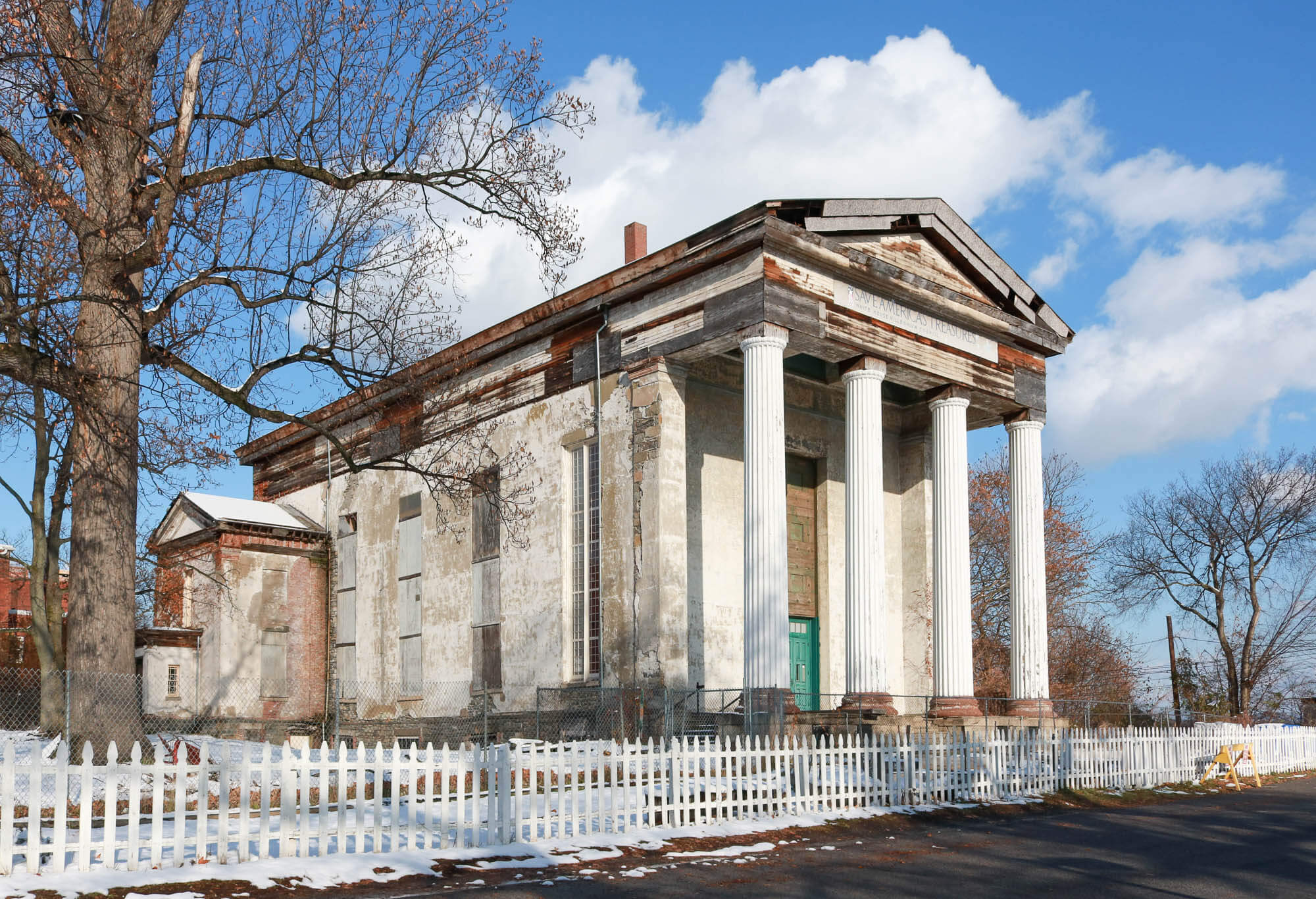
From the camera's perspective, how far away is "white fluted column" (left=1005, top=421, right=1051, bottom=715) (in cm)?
2417

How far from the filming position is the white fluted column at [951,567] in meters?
22.3

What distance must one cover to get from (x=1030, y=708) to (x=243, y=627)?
20149mm

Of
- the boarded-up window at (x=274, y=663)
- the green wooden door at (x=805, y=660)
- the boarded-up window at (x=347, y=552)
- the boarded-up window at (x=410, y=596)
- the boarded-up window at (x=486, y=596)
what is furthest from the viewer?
the boarded-up window at (x=347, y=552)

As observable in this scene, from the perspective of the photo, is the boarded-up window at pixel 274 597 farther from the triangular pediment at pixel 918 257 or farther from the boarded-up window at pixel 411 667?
the triangular pediment at pixel 918 257

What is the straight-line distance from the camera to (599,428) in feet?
74.4

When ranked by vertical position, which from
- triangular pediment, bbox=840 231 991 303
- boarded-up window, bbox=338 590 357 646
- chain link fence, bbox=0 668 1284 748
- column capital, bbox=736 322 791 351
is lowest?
chain link fence, bbox=0 668 1284 748

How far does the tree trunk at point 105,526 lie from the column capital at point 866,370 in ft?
41.9

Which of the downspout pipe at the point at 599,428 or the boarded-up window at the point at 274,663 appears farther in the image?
the boarded-up window at the point at 274,663

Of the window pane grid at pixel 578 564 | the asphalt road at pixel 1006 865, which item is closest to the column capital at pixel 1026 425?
the window pane grid at pixel 578 564

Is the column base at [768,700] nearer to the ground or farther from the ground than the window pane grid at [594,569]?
nearer to the ground

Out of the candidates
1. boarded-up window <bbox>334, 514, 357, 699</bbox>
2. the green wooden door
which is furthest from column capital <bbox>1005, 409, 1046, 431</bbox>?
boarded-up window <bbox>334, 514, 357, 699</bbox>

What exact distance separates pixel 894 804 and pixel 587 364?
10.9 m

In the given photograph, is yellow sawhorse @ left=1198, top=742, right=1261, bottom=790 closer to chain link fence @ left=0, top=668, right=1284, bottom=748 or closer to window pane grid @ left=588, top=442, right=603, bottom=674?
chain link fence @ left=0, top=668, right=1284, bottom=748

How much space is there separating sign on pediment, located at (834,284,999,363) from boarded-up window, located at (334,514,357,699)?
1602 cm
